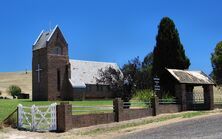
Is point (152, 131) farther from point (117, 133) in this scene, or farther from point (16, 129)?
point (16, 129)

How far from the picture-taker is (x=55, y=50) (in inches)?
2916

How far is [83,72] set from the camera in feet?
262

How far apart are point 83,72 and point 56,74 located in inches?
282

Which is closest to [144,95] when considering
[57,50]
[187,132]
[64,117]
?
[64,117]

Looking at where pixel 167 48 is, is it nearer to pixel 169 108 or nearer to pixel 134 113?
pixel 169 108

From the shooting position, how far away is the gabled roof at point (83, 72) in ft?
253

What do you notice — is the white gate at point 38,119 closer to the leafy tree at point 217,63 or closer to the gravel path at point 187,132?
the gravel path at point 187,132

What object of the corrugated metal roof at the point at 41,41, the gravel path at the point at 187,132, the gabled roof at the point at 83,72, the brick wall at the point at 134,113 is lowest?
the gravel path at the point at 187,132

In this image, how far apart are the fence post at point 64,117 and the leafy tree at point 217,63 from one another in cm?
4128

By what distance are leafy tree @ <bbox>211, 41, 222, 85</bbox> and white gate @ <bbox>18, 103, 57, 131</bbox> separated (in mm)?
40217

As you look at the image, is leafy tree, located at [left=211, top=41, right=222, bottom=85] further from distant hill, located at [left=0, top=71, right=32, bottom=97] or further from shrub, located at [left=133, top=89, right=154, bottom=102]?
distant hill, located at [left=0, top=71, right=32, bottom=97]

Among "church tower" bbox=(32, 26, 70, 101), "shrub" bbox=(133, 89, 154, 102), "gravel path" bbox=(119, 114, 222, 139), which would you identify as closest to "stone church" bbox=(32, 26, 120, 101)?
"church tower" bbox=(32, 26, 70, 101)

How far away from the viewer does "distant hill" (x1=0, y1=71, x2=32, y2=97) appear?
392 feet

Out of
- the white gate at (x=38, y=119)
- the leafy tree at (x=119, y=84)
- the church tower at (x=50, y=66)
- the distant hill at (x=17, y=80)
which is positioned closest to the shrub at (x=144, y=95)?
the leafy tree at (x=119, y=84)
